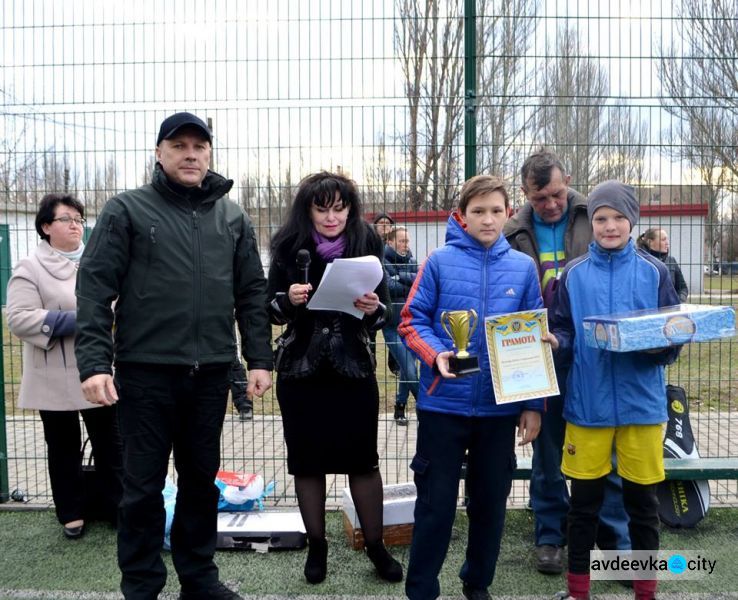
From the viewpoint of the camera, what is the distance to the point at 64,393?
157 inches

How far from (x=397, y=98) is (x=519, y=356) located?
2039mm

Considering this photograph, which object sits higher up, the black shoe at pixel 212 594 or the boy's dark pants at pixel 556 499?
the boy's dark pants at pixel 556 499

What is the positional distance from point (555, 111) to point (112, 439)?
3.32 metres

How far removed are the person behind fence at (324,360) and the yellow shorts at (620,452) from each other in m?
0.96

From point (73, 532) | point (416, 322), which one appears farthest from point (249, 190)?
point (73, 532)

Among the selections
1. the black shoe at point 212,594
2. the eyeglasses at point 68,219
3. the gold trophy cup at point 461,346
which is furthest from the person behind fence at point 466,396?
the eyeglasses at point 68,219

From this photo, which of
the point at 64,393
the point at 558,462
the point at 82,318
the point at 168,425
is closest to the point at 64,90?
the point at 64,393

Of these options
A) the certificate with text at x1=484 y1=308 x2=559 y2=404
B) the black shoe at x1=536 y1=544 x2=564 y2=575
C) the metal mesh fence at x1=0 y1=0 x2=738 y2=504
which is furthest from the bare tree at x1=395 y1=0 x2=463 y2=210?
the black shoe at x1=536 y1=544 x2=564 y2=575

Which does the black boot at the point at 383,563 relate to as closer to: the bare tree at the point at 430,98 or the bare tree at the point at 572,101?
the bare tree at the point at 430,98

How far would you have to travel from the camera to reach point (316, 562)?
3541 millimetres

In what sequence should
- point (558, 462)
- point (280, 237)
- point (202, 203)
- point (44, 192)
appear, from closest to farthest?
point (202, 203)
point (280, 237)
point (558, 462)
point (44, 192)

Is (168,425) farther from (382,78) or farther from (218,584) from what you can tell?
(382,78)

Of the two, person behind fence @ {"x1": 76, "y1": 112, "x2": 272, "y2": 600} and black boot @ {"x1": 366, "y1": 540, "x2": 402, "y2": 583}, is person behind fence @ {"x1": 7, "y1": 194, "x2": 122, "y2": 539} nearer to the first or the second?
person behind fence @ {"x1": 76, "y1": 112, "x2": 272, "y2": 600}

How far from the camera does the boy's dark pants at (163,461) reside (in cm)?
300
